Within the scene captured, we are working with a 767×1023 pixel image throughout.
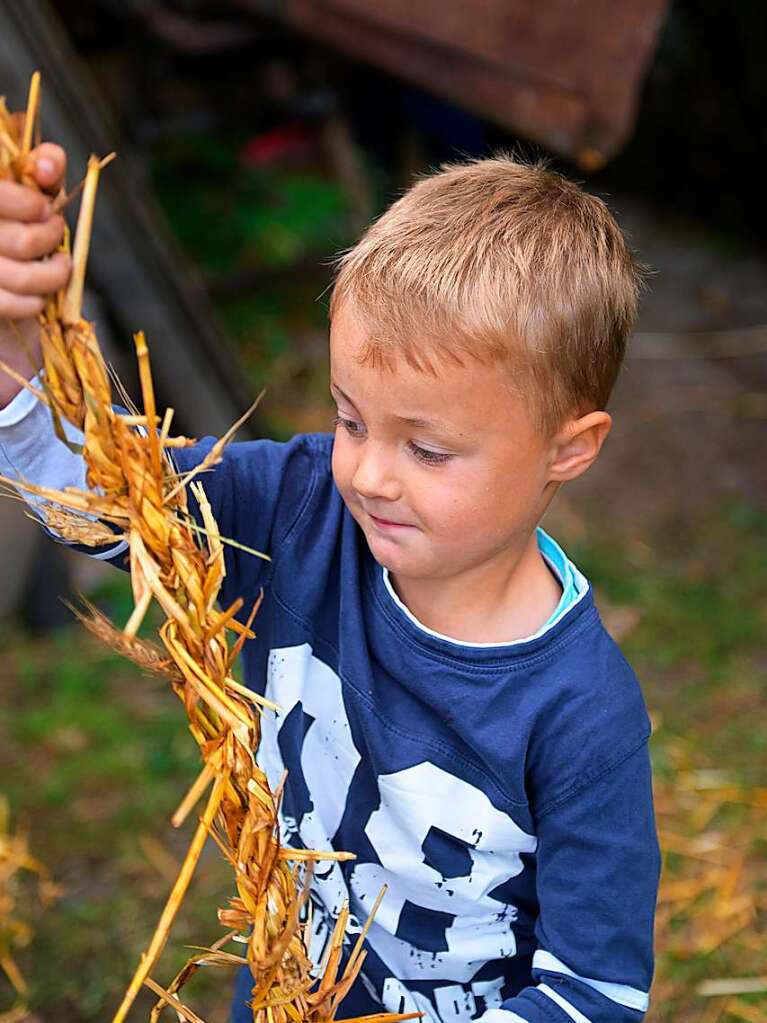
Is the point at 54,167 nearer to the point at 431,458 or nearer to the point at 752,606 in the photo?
the point at 431,458

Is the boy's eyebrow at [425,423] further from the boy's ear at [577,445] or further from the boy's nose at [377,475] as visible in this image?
the boy's ear at [577,445]

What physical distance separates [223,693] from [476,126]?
543 cm

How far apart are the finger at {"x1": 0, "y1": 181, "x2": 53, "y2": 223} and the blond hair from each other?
1.26 feet

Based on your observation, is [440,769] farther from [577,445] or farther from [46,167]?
[46,167]

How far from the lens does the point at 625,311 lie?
149 centimetres

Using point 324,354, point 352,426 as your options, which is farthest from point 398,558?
point 324,354

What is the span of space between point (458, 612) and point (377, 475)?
0.94ft

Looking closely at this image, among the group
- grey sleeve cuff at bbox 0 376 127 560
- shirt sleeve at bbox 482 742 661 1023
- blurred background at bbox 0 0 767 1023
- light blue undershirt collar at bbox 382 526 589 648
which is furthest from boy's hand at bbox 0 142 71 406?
blurred background at bbox 0 0 767 1023

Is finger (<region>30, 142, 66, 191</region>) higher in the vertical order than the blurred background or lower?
higher

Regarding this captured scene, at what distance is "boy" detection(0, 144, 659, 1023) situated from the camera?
139cm

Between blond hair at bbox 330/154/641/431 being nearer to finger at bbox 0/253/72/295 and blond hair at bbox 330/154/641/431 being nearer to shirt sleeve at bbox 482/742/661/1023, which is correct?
finger at bbox 0/253/72/295

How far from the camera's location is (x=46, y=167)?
120 cm

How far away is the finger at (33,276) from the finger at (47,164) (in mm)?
76

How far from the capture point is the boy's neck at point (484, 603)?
1596 mm
